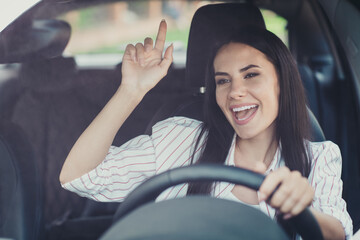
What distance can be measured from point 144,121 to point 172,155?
2.53 ft

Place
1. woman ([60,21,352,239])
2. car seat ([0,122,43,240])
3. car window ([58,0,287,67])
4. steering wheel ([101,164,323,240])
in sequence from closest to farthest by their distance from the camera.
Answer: steering wheel ([101,164,323,240]) → woman ([60,21,352,239]) → car seat ([0,122,43,240]) → car window ([58,0,287,67])

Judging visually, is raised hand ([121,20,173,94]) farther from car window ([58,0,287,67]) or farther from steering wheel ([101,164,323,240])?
steering wheel ([101,164,323,240])

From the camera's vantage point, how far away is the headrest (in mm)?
1592

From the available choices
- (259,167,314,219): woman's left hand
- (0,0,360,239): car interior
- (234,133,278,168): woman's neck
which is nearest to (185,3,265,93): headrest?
(0,0,360,239): car interior

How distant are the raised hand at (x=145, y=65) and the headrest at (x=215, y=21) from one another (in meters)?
0.29

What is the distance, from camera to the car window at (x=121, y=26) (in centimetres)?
185

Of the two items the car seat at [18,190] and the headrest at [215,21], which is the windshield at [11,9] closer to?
the car seat at [18,190]

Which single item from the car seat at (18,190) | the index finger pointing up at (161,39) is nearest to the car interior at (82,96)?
the car seat at (18,190)

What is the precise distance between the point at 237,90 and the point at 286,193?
523 mm

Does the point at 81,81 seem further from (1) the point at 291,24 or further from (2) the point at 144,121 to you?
(1) the point at 291,24

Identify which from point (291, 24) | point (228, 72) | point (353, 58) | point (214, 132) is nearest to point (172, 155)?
point (214, 132)

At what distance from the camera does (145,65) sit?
1.33 m

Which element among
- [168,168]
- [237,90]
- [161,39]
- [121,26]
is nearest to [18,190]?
[168,168]

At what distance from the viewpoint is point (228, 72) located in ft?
4.67
